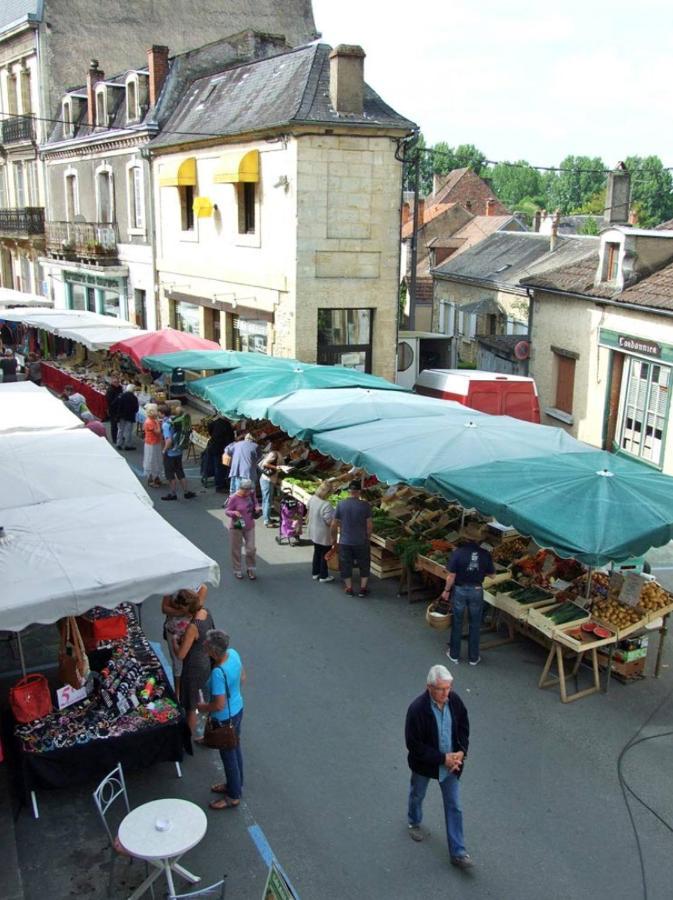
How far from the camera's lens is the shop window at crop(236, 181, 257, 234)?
818 inches

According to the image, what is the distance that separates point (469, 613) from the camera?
28.9ft

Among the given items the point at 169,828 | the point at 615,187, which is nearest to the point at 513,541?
the point at 169,828

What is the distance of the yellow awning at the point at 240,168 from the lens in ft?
64.4

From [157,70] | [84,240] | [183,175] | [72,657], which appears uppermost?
[157,70]

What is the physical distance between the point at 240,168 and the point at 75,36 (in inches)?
717

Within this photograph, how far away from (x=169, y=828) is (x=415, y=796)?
1.89 metres

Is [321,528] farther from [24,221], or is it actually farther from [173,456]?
[24,221]

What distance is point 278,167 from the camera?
19047 mm

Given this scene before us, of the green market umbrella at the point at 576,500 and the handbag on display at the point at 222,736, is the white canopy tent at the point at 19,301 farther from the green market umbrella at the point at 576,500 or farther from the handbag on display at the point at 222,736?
the handbag on display at the point at 222,736

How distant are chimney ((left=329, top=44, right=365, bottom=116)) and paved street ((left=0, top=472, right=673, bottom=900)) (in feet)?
43.7

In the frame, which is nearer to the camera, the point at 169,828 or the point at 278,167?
the point at 169,828

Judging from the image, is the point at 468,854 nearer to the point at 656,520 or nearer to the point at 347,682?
the point at 347,682

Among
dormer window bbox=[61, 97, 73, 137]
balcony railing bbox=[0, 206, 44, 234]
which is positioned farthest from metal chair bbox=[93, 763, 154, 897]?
balcony railing bbox=[0, 206, 44, 234]

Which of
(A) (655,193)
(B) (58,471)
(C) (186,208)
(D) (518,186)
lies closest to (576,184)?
(D) (518,186)
